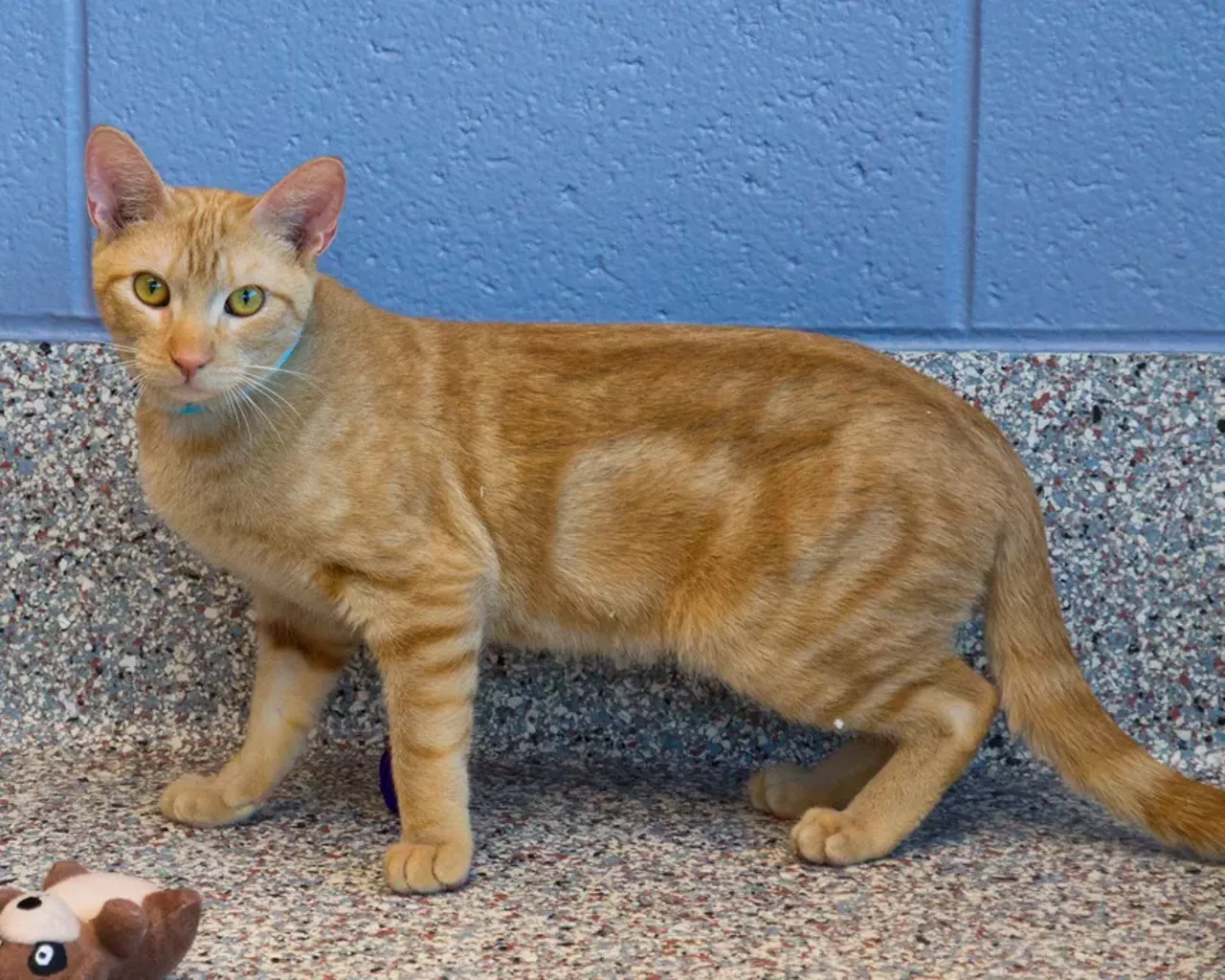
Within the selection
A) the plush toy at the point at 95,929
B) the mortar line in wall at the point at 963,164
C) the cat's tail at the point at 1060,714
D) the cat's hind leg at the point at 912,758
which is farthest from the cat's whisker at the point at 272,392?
the mortar line in wall at the point at 963,164

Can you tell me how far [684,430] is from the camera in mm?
2008

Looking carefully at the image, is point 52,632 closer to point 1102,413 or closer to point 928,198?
point 928,198

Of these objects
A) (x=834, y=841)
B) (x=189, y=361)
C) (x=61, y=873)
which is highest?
(x=189, y=361)

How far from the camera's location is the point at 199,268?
1.81 metres

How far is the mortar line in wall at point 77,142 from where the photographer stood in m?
2.37

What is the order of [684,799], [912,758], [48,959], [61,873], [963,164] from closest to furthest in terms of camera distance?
1. [48,959]
2. [61,873]
3. [912,758]
4. [684,799]
5. [963,164]

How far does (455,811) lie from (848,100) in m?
1.34

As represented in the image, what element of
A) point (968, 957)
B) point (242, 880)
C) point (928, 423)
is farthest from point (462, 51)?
point (968, 957)

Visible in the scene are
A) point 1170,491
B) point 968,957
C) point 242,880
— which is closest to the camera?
point 968,957

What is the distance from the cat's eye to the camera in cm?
182

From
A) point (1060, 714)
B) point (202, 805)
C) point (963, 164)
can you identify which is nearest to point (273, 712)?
point (202, 805)

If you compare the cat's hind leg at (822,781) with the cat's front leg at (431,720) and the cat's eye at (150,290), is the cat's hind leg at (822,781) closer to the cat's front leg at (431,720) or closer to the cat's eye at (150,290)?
the cat's front leg at (431,720)

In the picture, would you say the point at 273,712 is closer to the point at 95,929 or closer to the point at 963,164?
the point at 95,929

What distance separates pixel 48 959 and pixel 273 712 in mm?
747
